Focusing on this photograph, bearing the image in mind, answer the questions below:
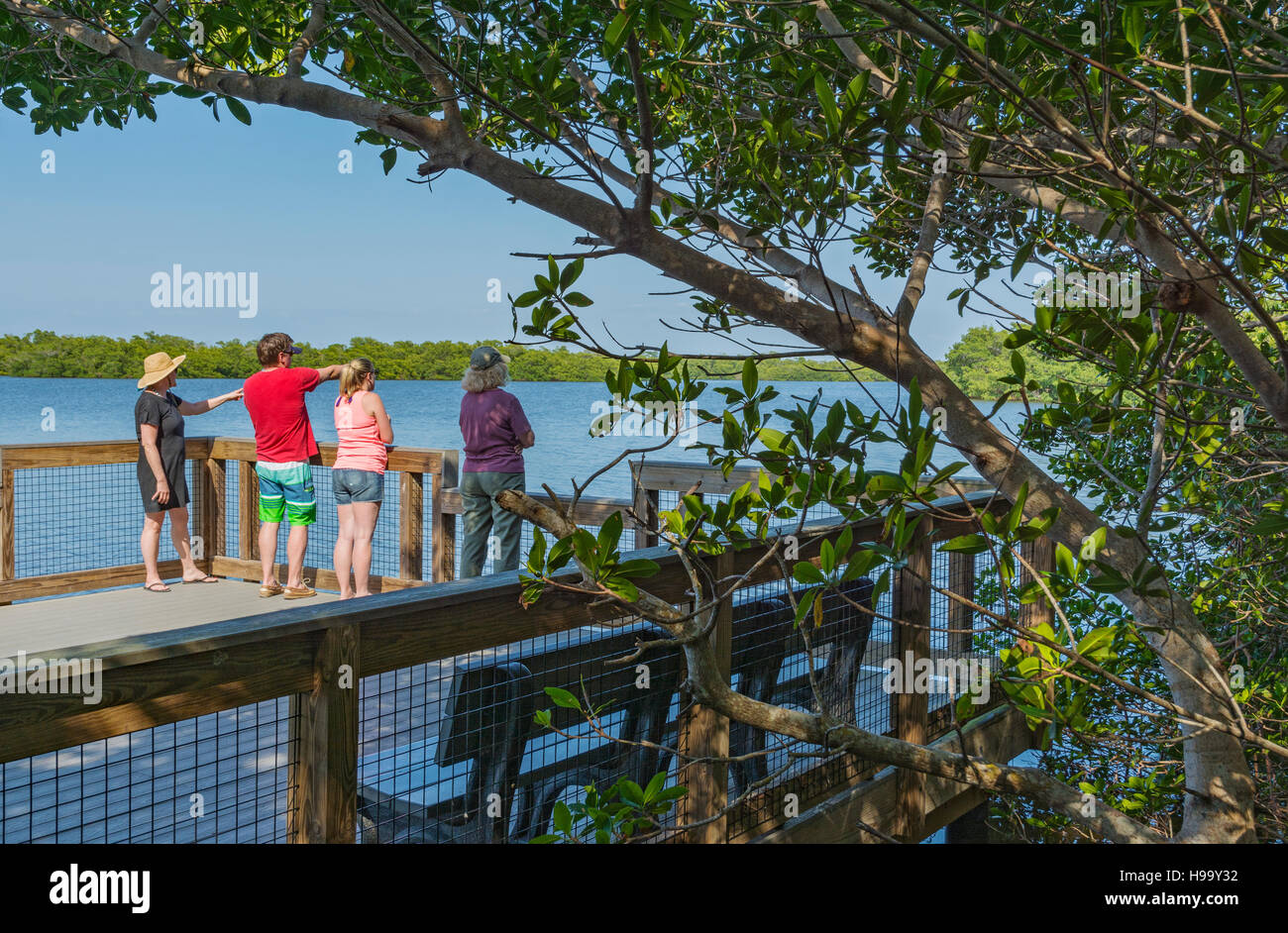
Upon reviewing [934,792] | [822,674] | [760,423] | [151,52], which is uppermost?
[151,52]

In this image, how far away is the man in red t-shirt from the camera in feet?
18.2

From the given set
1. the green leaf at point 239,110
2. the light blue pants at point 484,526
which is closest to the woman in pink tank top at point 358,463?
the light blue pants at point 484,526

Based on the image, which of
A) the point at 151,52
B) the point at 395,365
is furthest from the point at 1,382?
the point at 151,52

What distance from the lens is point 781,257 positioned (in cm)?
272

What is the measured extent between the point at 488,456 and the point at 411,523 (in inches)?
47.9

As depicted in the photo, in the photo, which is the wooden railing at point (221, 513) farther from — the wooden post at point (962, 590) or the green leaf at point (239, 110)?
the green leaf at point (239, 110)

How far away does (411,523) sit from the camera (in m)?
6.36

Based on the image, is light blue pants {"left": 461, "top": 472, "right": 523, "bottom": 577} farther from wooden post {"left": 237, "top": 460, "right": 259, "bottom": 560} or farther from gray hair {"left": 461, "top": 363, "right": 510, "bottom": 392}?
wooden post {"left": 237, "top": 460, "right": 259, "bottom": 560}

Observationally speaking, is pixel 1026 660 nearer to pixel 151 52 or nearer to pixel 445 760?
pixel 445 760

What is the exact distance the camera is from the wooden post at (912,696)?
11.4 ft

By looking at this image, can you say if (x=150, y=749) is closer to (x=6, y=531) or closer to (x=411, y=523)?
(x=411, y=523)

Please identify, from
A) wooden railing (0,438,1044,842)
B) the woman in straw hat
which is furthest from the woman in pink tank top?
wooden railing (0,438,1044,842)

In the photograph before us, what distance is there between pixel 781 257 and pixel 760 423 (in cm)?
98

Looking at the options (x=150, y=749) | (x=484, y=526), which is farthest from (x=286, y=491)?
(x=150, y=749)
